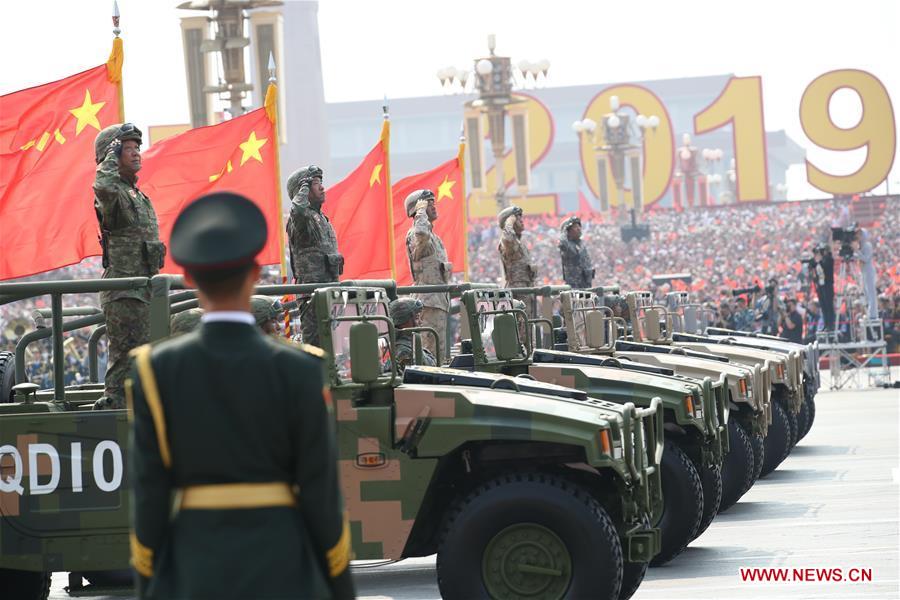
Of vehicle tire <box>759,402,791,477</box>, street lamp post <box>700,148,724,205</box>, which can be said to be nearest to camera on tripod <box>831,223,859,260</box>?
vehicle tire <box>759,402,791,477</box>

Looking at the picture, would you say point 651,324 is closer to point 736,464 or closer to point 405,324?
point 736,464

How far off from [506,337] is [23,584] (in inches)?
113

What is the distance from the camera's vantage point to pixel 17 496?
283 inches

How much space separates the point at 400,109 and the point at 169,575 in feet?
384

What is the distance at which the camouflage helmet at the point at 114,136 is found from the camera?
811cm

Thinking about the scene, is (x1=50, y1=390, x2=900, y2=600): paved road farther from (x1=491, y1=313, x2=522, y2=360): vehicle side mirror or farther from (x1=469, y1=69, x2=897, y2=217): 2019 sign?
(x1=469, y1=69, x2=897, y2=217): 2019 sign

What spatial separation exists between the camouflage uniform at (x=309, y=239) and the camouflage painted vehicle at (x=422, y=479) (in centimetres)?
354

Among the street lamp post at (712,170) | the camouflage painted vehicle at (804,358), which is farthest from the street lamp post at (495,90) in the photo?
the street lamp post at (712,170)

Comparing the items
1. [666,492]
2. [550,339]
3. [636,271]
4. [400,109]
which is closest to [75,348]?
[550,339]

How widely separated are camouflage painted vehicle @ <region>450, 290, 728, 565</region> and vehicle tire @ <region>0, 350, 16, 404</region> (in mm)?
2460

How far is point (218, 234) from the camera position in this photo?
3615 mm

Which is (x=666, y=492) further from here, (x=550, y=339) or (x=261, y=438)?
(x=261, y=438)

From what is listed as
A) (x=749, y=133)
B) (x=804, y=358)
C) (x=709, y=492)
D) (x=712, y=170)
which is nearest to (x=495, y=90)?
(x=804, y=358)

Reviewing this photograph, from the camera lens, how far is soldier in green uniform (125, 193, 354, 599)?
11.6 ft
